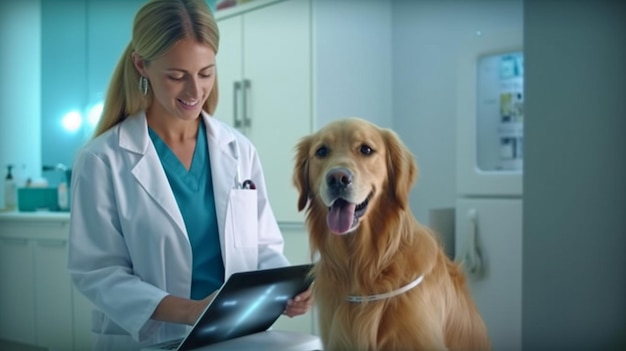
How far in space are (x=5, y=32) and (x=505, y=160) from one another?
213 centimetres

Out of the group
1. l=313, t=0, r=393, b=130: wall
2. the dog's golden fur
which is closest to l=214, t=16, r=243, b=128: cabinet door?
l=313, t=0, r=393, b=130: wall

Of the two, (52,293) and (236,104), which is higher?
(236,104)

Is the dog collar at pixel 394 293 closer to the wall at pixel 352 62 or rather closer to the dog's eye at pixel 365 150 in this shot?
the dog's eye at pixel 365 150

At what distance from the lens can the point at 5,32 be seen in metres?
2.37

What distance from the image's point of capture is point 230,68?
2176 millimetres

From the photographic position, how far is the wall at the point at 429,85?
182 cm

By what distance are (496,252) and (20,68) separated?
2.09 meters

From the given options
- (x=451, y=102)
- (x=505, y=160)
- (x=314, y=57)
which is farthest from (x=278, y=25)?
(x=505, y=160)

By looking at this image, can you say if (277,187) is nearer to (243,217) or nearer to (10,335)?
(243,217)

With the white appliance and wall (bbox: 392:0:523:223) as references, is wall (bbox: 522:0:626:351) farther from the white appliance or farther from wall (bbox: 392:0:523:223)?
wall (bbox: 392:0:523:223)

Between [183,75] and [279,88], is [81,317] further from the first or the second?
[183,75]

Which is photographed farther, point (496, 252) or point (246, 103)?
point (246, 103)

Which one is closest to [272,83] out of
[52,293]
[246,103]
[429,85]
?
[246,103]

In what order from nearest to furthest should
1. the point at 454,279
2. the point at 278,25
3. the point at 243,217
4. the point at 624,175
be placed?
the point at 624,175 → the point at 454,279 → the point at 243,217 → the point at 278,25
